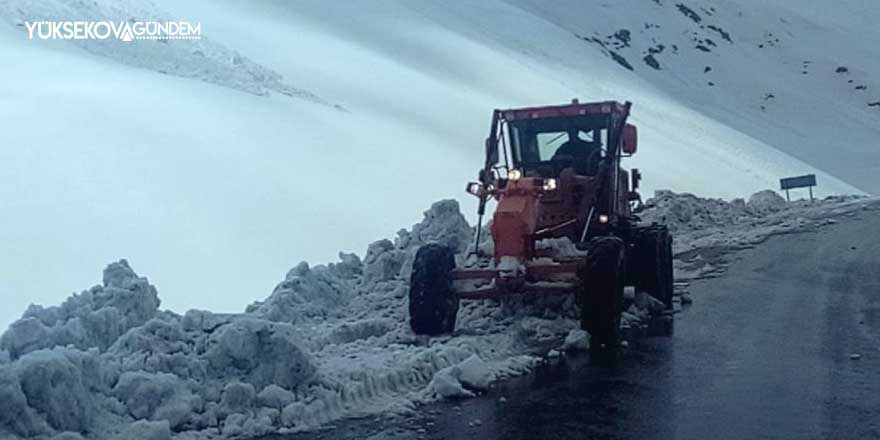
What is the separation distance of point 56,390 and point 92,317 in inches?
→ 62.7

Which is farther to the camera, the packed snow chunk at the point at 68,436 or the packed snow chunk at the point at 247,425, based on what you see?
the packed snow chunk at the point at 247,425

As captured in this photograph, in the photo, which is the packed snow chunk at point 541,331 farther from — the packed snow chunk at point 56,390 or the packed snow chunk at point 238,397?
the packed snow chunk at point 56,390

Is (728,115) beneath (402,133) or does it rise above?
above

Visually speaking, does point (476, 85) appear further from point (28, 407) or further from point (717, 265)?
point (28, 407)

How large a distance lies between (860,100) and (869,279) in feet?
207

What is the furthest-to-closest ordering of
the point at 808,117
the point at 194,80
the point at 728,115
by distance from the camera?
1. the point at 808,117
2. the point at 728,115
3. the point at 194,80

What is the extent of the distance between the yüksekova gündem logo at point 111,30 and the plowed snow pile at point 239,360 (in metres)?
12.7

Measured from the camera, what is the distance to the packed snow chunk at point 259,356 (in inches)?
302

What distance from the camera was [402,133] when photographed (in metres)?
22.0

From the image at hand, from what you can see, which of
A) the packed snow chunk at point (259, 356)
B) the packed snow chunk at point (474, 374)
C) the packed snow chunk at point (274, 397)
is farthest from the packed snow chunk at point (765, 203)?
the packed snow chunk at point (274, 397)

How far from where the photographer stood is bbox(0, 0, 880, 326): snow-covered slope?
39.8 ft

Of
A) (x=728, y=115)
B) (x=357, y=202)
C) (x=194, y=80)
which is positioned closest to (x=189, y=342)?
(x=357, y=202)

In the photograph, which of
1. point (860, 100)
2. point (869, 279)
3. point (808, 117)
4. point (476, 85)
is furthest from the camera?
point (860, 100)

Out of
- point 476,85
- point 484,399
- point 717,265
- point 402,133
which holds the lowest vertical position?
point 484,399
